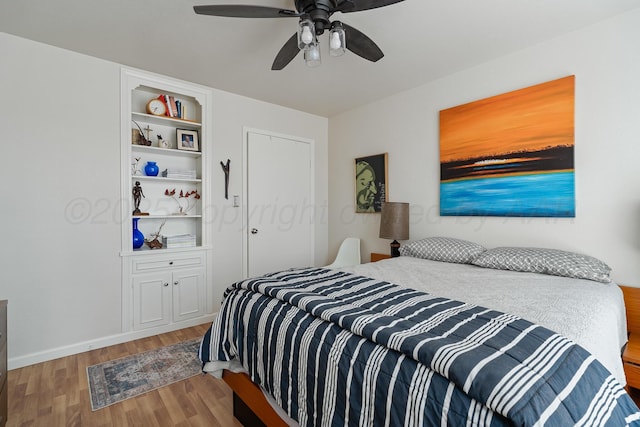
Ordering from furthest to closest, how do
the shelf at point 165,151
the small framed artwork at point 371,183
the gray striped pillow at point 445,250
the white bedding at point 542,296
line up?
the small framed artwork at point 371,183, the shelf at point 165,151, the gray striped pillow at point 445,250, the white bedding at point 542,296

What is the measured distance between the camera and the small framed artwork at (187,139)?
10.4ft

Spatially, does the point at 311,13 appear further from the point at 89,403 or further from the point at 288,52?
the point at 89,403

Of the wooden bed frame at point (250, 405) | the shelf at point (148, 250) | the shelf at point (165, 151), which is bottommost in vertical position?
the wooden bed frame at point (250, 405)

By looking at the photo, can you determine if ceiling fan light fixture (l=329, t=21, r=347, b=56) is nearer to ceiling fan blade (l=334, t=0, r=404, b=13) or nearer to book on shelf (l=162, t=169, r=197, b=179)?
ceiling fan blade (l=334, t=0, r=404, b=13)

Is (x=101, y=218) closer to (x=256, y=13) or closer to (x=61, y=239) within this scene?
(x=61, y=239)

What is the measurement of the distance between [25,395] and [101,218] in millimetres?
1340

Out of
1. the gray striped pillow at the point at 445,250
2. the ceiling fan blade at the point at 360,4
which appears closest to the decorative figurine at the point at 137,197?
the ceiling fan blade at the point at 360,4

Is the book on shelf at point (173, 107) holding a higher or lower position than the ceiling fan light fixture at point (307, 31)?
higher

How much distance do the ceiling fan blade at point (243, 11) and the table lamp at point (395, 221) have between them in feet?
6.46

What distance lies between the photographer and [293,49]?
1.96 meters

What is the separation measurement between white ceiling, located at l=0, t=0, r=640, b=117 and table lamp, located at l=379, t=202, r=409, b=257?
1273 millimetres

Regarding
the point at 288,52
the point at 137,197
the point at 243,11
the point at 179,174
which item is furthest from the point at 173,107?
the point at 243,11

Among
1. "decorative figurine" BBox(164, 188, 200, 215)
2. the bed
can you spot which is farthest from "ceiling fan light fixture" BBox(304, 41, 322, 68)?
"decorative figurine" BBox(164, 188, 200, 215)

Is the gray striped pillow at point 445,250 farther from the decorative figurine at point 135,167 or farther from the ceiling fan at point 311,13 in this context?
the decorative figurine at point 135,167
